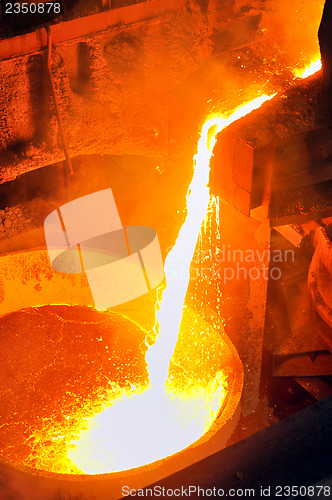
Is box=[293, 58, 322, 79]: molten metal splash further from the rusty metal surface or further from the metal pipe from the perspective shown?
the metal pipe

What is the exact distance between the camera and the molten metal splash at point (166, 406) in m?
2.66

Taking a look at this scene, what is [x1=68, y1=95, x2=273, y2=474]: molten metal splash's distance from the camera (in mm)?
2664

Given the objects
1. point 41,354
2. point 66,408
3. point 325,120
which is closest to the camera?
point 325,120

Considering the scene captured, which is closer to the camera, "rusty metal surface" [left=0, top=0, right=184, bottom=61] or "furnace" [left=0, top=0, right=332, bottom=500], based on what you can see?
"furnace" [left=0, top=0, right=332, bottom=500]

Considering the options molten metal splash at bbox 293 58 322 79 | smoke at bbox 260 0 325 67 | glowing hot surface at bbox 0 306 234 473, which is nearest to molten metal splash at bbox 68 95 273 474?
glowing hot surface at bbox 0 306 234 473

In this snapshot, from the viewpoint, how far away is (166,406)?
3096 mm

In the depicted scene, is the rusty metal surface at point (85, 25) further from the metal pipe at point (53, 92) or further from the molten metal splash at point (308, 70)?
the molten metal splash at point (308, 70)

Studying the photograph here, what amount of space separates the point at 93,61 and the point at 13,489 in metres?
1.99

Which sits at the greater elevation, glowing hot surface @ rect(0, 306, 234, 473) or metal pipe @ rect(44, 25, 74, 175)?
metal pipe @ rect(44, 25, 74, 175)

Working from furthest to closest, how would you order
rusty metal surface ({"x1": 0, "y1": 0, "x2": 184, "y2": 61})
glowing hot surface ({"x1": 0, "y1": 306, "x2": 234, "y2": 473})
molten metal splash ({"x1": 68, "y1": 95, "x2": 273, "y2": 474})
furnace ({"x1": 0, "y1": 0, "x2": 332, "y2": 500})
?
glowing hot surface ({"x1": 0, "y1": 306, "x2": 234, "y2": 473}) < molten metal splash ({"x1": 68, "y1": 95, "x2": 273, "y2": 474}) < rusty metal surface ({"x1": 0, "y1": 0, "x2": 184, "y2": 61}) < furnace ({"x1": 0, "y1": 0, "x2": 332, "y2": 500})

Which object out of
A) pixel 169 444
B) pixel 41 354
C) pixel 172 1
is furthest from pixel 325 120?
pixel 41 354

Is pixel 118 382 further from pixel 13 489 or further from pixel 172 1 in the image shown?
pixel 172 1

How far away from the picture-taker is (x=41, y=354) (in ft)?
11.3

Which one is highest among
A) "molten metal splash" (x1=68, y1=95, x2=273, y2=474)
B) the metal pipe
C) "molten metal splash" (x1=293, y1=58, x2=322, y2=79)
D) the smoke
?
the smoke
